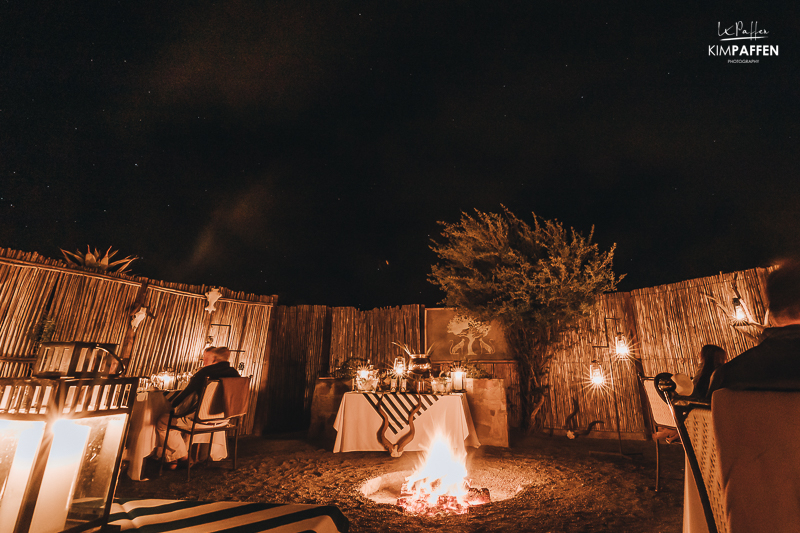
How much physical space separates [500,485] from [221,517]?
9.70ft

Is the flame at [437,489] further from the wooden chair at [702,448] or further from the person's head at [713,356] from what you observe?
the person's head at [713,356]

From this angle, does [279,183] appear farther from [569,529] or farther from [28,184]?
[569,529]

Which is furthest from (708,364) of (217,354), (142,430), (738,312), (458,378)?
(142,430)

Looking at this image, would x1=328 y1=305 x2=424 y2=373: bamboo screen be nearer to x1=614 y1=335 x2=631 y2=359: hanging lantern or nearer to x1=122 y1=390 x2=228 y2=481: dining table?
x1=614 y1=335 x2=631 y2=359: hanging lantern

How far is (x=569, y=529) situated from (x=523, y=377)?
140 inches

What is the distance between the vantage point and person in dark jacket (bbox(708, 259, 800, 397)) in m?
1.17

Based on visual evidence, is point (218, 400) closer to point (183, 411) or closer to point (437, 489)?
point (183, 411)

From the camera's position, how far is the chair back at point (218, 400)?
344 centimetres

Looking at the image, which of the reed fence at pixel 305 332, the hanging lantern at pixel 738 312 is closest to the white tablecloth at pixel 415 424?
the reed fence at pixel 305 332

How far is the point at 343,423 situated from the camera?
451 cm

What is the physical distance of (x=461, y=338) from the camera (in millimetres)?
6457

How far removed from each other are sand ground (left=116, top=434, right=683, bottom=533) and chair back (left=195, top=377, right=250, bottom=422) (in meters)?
0.56

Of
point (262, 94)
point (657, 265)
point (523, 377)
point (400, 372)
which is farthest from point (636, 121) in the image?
point (262, 94)

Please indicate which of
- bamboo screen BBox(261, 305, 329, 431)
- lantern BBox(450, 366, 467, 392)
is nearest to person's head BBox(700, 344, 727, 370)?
lantern BBox(450, 366, 467, 392)
